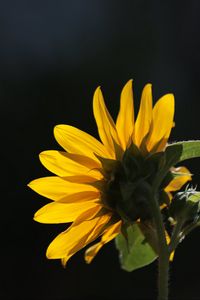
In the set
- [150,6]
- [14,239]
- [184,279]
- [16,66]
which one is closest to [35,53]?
[16,66]

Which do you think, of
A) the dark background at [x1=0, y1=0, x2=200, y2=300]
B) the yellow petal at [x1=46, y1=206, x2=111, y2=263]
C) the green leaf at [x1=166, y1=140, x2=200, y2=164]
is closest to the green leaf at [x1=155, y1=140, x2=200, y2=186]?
the green leaf at [x1=166, y1=140, x2=200, y2=164]

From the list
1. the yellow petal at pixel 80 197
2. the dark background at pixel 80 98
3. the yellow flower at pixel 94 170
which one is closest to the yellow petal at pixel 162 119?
the yellow flower at pixel 94 170

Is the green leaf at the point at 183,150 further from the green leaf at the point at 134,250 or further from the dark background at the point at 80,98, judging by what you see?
the dark background at the point at 80,98

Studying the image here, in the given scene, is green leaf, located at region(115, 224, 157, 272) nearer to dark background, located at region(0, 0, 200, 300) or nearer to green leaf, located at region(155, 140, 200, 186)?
green leaf, located at region(155, 140, 200, 186)

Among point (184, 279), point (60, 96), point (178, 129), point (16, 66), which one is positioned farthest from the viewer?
point (16, 66)

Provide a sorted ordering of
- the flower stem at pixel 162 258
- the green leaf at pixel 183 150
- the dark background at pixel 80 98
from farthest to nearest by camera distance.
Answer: the dark background at pixel 80 98 → the green leaf at pixel 183 150 → the flower stem at pixel 162 258

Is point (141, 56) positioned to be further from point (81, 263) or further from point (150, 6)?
point (81, 263)
